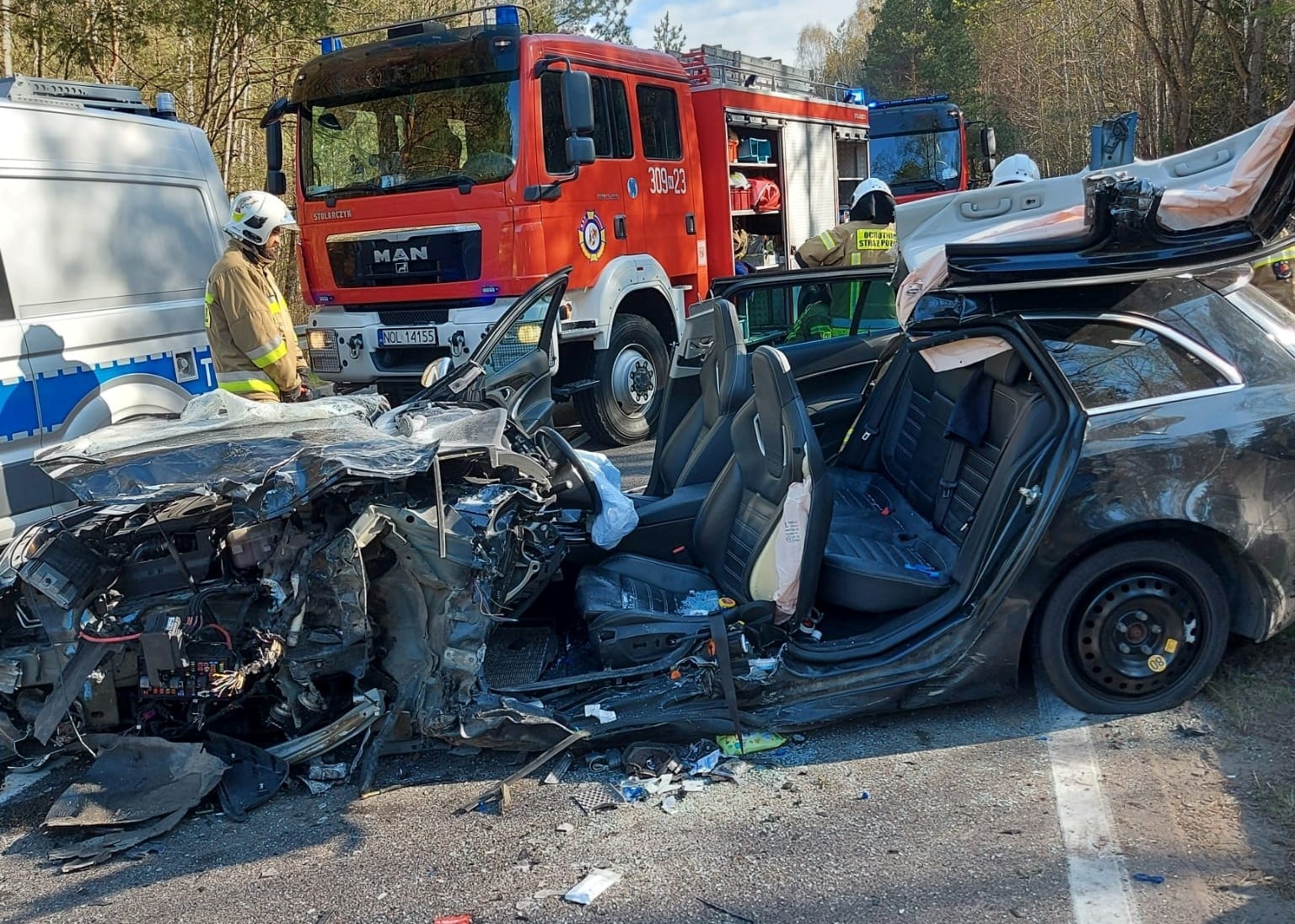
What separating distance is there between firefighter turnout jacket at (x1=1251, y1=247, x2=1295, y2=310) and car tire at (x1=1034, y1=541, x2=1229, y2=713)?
115 centimetres

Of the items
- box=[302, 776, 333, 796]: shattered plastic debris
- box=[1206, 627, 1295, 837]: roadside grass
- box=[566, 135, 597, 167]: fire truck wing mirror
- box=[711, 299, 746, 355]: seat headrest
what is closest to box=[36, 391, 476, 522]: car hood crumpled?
box=[302, 776, 333, 796]: shattered plastic debris

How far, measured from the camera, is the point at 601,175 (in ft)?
26.6

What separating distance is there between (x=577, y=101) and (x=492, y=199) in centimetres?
92

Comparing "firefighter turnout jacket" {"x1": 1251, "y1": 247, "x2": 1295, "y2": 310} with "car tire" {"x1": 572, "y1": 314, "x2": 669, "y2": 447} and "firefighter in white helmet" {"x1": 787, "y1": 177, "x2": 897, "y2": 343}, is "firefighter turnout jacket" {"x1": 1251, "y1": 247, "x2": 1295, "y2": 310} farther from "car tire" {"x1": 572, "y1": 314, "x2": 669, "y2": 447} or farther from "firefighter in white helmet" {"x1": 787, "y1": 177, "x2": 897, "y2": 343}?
"car tire" {"x1": 572, "y1": 314, "x2": 669, "y2": 447}

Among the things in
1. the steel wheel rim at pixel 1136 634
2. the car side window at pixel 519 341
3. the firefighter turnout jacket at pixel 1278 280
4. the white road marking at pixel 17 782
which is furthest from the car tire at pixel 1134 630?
the white road marking at pixel 17 782

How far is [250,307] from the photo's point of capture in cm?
565

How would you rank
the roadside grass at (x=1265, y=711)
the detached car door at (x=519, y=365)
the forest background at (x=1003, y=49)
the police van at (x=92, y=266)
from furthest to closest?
1. the forest background at (x=1003, y=49)
2. the police van at (x=92, y=266)
3. the detached car door at (x=519, y=365)
4. the roadside grass at (x=1265, y=711)

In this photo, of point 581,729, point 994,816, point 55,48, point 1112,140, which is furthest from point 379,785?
point 55,48

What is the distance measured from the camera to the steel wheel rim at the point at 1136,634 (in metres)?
3.53

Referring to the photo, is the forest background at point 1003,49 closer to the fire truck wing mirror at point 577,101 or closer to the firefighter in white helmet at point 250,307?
the fire truck wing mirror at point 577,101

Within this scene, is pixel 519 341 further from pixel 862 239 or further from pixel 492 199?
pixel 862 239

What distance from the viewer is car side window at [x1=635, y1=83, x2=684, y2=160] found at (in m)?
8.66

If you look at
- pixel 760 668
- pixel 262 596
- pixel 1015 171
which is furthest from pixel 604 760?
pixel 1015 171

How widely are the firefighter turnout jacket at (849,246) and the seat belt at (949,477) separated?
12.8 ft
